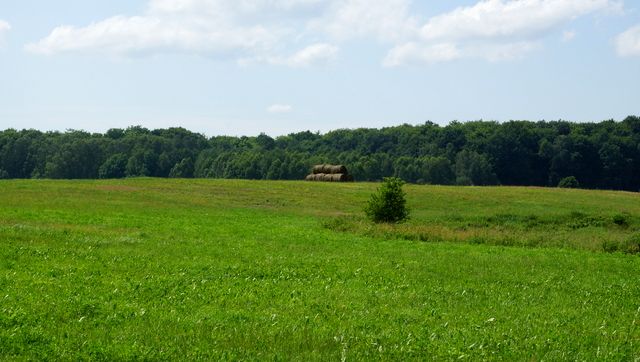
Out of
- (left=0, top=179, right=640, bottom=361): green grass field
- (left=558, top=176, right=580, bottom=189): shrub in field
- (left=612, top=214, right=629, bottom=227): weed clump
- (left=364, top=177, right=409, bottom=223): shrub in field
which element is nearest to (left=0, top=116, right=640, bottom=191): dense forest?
(left=558, top=176, right=580, bottom=189): shrub in field

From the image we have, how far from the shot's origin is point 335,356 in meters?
11.8

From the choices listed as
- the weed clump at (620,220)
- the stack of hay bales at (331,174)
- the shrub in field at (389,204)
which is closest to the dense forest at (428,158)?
the stack of hay bales at (331,174)

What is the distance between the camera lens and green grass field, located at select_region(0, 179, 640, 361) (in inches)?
491

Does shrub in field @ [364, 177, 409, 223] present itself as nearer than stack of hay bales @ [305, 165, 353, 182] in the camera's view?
Yes

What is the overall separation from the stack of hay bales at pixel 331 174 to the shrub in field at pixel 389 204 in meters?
45.6

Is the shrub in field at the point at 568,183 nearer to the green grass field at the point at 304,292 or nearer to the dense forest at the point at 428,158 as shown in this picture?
the dense forest at the point at 428,158

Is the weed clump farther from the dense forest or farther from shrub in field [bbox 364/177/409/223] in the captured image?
the dense forest

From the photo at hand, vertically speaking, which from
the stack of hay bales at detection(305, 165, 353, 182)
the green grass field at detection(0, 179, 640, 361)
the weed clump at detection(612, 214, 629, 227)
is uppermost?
the stack of hay bales at detection(305, 165, 353, 182)

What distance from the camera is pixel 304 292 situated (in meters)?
17.8

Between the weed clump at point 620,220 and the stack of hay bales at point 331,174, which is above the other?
the stack of hay bales at point 331,174

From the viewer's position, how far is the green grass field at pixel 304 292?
12.5 metres

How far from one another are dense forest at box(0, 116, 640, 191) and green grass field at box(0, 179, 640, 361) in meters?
105

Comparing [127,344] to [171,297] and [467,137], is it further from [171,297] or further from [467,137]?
[467,137]

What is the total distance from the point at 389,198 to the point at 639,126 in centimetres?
12593
